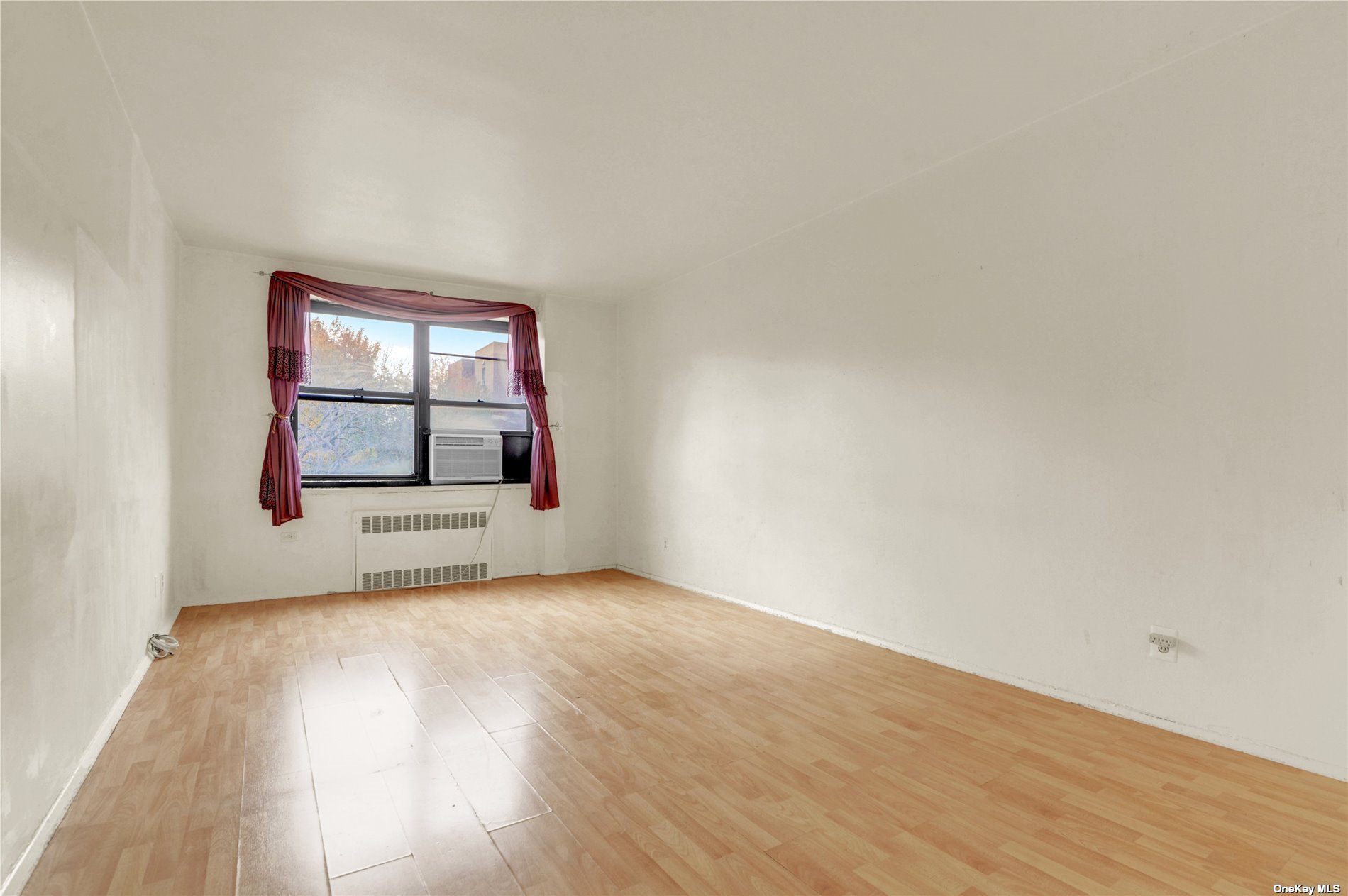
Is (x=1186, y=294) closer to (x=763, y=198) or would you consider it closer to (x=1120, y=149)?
(x=1120, y=149)

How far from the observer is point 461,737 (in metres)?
2.67

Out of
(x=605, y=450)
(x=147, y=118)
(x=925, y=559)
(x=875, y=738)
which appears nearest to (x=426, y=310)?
(x=605, y=450)

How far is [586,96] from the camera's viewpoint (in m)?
2.96

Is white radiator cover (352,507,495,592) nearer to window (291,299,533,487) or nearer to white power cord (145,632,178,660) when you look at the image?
window (291,299,533,487)

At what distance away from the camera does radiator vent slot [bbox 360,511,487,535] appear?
5.66 m

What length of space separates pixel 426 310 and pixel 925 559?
4.70 meters

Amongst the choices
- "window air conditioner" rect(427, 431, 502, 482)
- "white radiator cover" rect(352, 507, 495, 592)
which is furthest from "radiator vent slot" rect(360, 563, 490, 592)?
"window air conditioner" rect(427, 431, 502, 482)

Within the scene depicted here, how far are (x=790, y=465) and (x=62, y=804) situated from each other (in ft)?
13.0

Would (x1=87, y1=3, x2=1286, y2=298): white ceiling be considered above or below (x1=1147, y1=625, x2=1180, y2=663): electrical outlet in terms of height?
above

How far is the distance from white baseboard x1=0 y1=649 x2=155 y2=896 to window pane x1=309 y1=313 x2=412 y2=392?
307 cm

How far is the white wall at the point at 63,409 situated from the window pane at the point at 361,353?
85.3 inches

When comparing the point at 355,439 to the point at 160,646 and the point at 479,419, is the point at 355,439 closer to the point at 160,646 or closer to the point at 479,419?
the point at 479,419

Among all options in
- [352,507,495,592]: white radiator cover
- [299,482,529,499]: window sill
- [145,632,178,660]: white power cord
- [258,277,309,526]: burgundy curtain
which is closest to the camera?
[145,632,178,660]: white power cord

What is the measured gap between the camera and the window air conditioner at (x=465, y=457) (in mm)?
5957
